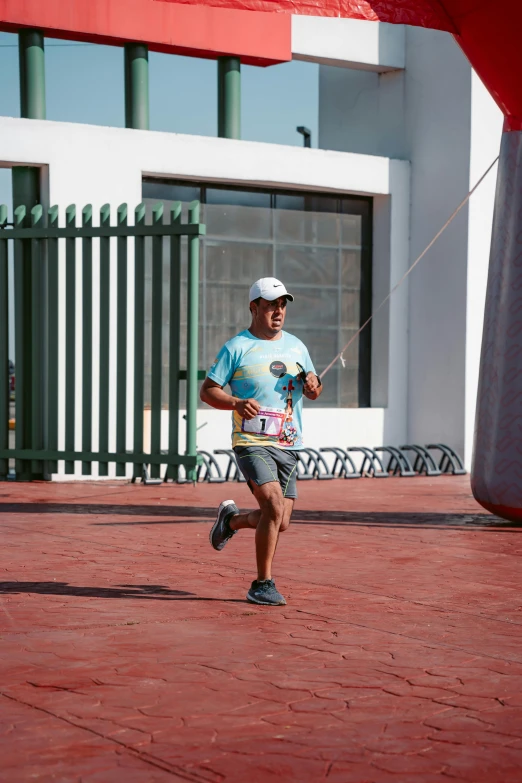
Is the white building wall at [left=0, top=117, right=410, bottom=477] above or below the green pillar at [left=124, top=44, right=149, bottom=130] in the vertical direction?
below

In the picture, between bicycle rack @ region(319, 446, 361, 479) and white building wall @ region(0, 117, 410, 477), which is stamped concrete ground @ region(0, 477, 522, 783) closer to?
bicycle rack @ region(319, 446, 361, 479)

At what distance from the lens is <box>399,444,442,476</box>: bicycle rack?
16.1 meters

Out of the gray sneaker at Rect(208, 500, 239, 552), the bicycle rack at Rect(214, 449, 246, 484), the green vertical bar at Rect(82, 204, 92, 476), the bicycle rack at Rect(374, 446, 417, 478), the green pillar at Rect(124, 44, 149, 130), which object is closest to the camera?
the gray sneaker at Rect(208, 500, 239, 552)

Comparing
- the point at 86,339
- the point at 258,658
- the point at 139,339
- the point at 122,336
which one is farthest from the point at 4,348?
the point at 258,658

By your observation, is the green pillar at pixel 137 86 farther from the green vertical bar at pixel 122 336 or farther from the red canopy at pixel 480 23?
the red canopy at pixel 480 23

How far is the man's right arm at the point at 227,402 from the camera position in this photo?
651 cm

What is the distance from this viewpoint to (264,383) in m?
6.68

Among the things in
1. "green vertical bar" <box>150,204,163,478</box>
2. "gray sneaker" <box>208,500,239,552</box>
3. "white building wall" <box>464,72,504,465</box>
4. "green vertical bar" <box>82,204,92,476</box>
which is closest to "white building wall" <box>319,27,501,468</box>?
"white building wall" <box>464,72,504,465</box>

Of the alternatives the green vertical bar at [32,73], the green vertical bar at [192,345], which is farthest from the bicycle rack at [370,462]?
the green vertical bar at [32,73]

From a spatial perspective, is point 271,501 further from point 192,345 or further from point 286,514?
point 192,345

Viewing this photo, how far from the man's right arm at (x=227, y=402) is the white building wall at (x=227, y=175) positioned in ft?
24.5

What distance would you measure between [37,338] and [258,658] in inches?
354

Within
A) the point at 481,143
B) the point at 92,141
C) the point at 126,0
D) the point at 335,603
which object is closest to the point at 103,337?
the point at 92,141

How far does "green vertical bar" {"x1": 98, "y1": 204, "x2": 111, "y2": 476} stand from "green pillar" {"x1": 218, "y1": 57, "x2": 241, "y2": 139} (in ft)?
11.9
